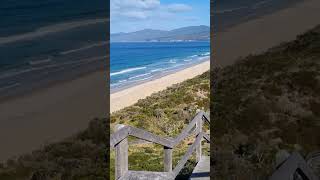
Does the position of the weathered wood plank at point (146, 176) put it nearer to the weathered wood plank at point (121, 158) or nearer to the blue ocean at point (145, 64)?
the weathered wood plank at point (121, 158)

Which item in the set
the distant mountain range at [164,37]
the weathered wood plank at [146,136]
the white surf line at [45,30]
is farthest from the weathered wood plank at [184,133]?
the distant mountain range at [164,37]

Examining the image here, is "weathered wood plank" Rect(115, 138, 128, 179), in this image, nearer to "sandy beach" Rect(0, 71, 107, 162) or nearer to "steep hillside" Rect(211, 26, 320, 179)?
"steep hillside" Rect(211, 26, 320, 179)

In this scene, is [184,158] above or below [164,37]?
below

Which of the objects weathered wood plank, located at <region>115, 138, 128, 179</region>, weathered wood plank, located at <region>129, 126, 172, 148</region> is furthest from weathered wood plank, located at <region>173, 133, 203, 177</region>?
weathered wood plank, located at <region>115, 138, 128, 179</region>

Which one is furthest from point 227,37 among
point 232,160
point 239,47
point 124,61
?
point 124,61

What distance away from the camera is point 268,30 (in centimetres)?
878

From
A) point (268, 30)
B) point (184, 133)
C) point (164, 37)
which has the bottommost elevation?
point (184, 133)

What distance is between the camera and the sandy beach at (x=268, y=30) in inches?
308

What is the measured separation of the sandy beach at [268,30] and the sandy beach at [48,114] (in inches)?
105

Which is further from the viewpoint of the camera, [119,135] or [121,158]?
[121,158]

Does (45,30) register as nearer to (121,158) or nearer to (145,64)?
(121,158)

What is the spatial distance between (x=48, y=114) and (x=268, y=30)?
19.1 ft

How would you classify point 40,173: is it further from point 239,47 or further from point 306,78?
point 239,47

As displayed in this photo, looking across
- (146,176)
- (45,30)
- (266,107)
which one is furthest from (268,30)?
(45,30)
